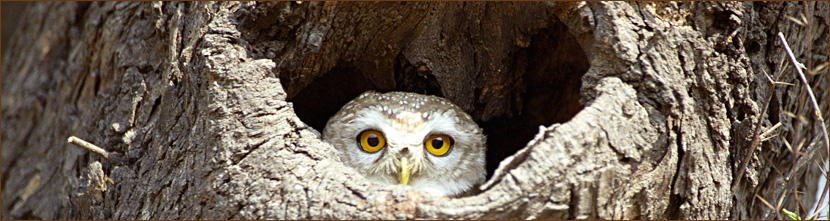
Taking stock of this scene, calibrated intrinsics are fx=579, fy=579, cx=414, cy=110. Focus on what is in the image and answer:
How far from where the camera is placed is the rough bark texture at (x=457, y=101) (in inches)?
77.0

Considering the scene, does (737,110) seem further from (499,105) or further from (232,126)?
(232,126)

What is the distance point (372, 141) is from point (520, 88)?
0.91 metres

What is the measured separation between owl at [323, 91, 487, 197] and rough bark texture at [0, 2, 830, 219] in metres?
0.30

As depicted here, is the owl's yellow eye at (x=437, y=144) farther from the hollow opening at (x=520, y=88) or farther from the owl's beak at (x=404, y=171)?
the hollow opening at (x=520, y=88)

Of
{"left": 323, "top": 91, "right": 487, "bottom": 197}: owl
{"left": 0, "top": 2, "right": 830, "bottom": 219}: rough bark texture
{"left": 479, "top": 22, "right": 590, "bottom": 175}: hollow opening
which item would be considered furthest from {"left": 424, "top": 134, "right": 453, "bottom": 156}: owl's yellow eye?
{"left": 479, "top": 22, "right": 590, "bottom": 175}: hollow opening

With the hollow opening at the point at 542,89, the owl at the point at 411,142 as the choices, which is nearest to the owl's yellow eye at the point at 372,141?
the owl at the point at 411,142

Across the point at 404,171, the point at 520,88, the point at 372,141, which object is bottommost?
the point at 404,171

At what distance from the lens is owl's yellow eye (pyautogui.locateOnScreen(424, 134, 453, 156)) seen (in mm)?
2785

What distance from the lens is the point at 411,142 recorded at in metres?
2.63

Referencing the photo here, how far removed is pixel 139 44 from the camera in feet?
9.84

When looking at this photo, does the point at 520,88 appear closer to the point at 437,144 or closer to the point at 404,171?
the point at 437,144

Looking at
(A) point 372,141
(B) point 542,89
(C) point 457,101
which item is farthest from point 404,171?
(B) point 542,89

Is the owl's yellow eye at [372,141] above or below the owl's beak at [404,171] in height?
above

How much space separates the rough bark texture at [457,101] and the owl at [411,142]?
302mm
